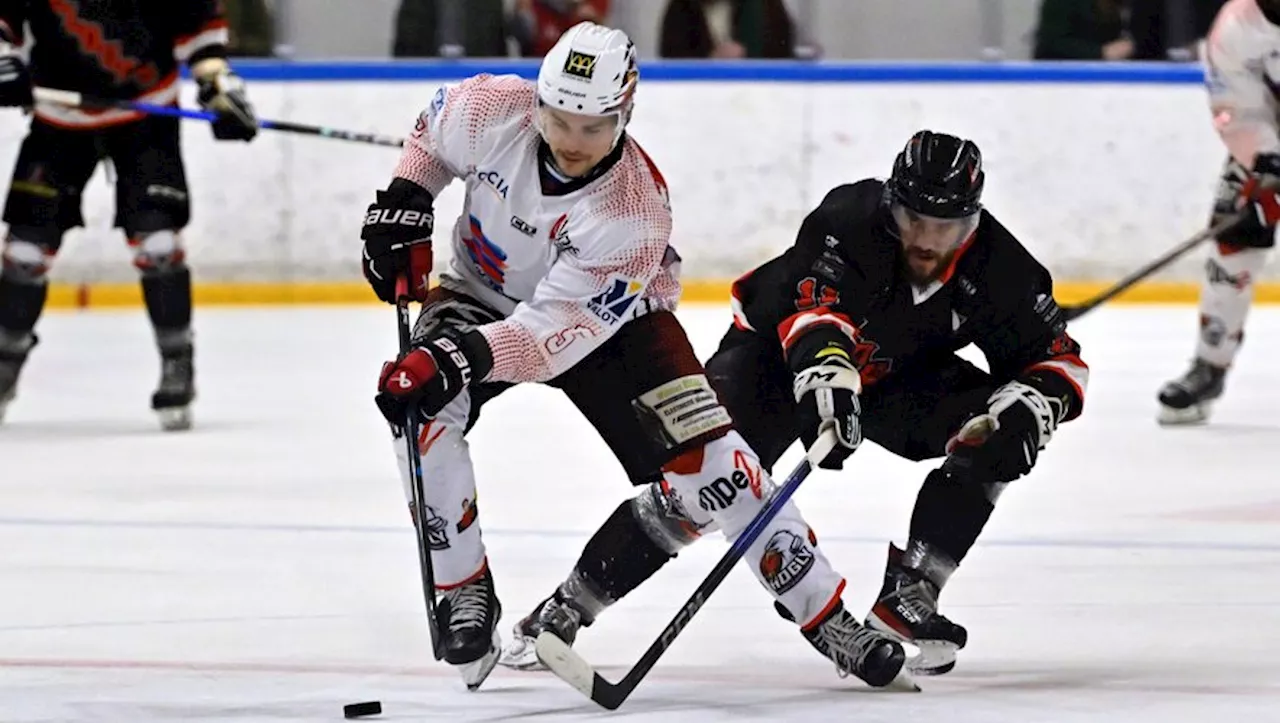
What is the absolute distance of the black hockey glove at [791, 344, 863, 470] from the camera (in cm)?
336

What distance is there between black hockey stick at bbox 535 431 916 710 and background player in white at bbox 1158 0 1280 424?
299cm

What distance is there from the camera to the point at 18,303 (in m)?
6.21

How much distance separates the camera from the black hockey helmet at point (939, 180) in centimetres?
341

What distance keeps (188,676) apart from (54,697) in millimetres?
216

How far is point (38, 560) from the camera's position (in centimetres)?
443

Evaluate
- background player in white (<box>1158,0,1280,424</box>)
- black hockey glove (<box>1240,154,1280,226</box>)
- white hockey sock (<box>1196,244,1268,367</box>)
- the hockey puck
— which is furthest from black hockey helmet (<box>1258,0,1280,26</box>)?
the hockey puck

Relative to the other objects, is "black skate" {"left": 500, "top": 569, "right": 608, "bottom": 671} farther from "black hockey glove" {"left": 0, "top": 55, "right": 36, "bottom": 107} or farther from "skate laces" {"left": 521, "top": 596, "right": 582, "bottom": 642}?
"black hockey glove" {"left": 0, "top": 55, "right": 36, "bottom": 107}

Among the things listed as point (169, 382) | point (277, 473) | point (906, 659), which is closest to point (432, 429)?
point (906, 659)

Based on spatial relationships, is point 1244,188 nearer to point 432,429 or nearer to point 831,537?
point 831,537

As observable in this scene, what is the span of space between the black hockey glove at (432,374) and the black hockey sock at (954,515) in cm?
75

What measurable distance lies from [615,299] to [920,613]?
26.1 inches

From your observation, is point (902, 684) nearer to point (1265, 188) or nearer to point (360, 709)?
point (360, 709)

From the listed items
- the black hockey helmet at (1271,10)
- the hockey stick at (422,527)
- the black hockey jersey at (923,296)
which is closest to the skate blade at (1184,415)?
the black hockey helmet at (1271,10)

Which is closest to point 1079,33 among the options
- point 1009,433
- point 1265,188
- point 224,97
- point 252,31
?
point 1265,188
